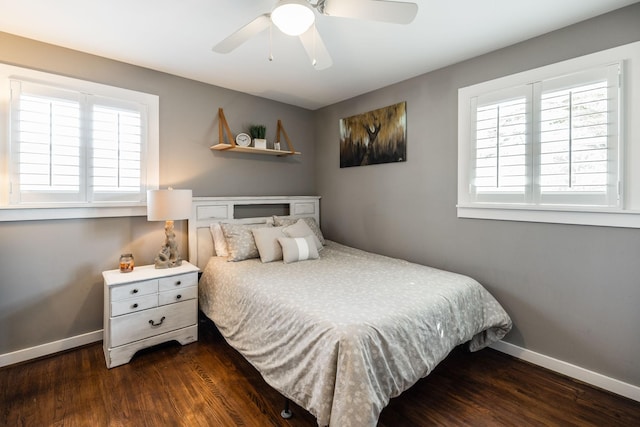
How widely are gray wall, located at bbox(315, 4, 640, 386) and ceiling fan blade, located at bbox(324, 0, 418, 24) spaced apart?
1425 millimetres

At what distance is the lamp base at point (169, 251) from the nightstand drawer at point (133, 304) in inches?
13.1

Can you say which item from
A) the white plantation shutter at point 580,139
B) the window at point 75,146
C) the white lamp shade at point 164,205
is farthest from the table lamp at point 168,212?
A: the white plantation shutter at point 580,139

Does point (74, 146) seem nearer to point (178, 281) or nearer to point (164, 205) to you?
point (164, 205)

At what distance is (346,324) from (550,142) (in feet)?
6.62

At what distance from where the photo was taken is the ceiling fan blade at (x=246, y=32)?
5.47ft

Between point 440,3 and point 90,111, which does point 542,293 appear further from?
point 90,111

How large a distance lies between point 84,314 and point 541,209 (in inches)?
150

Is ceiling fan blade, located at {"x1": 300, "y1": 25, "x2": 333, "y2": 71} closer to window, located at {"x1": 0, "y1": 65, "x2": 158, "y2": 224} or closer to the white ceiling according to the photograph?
the white ceiling

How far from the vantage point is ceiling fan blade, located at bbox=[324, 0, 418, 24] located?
4.79ft

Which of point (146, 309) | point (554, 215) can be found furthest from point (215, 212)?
point (554, 215)

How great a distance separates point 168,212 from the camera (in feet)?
8.23

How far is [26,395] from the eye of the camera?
6.31 ft

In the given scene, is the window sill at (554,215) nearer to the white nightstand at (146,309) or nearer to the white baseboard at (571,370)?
the white baseboard at (571,370)

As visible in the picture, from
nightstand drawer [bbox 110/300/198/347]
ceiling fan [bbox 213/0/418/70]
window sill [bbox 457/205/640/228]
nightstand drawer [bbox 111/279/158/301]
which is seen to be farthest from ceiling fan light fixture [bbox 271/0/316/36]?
nightstand drawer [bbox 110/300/198/347]
